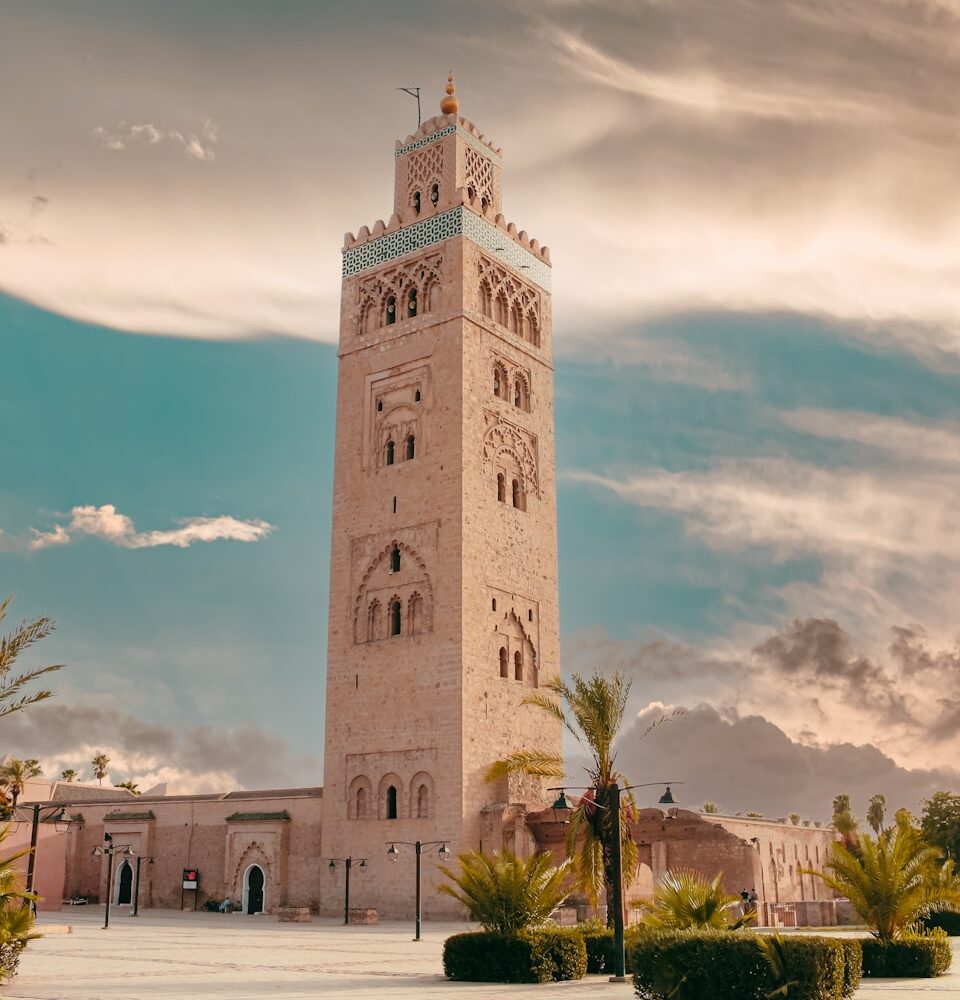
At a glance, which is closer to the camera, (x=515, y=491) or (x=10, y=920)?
(x=10, y=920)

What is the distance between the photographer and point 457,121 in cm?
3922

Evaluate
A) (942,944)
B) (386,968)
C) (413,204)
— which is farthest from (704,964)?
(413,204)

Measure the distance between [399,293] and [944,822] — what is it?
1095 inches

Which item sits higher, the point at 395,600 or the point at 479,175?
the point at 479,175

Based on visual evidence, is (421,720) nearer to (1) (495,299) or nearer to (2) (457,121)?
(1) (495,299)

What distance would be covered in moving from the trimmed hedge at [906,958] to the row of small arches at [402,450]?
76.7ft

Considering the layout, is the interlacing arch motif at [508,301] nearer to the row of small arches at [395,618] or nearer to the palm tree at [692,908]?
the row of small arches at [395,618]

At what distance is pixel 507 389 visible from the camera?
37.4 m

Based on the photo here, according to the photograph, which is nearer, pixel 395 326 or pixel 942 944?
pixel 942 944

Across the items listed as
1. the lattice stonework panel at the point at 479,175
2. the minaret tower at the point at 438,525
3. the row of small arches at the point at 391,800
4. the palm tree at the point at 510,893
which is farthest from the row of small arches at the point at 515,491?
the palm tree at the point at 510,893

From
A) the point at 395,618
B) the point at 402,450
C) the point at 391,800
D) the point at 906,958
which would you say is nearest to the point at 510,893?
the point at 906,958

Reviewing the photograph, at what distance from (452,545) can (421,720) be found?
5.13 metres

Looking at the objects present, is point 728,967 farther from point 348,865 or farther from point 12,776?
point 12,776

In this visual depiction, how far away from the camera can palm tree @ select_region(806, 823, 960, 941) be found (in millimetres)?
14703
